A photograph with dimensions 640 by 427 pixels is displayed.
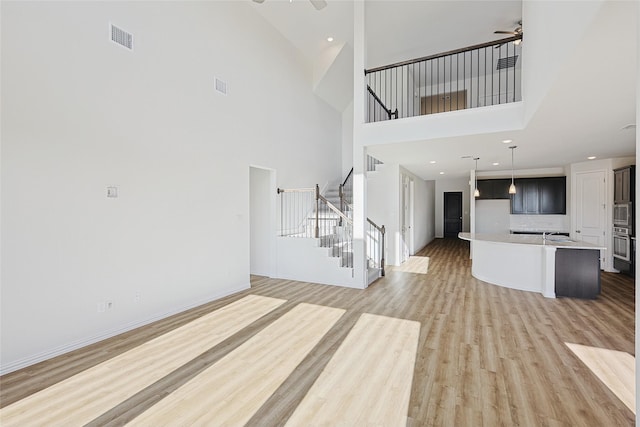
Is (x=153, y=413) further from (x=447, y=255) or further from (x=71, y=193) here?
(x=447, y=255)

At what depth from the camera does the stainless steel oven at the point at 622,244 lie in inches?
236

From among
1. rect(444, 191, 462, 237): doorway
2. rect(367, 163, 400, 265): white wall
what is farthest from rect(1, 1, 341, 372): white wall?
rect(444, 191, 462, 237): doorway

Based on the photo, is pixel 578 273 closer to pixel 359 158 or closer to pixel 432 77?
pixel 359 158

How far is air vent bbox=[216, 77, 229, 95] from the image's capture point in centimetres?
493

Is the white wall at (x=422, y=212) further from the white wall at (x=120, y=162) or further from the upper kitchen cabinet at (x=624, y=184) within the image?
the white wall at (x=120, y=162)

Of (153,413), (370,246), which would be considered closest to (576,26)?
(153,413)

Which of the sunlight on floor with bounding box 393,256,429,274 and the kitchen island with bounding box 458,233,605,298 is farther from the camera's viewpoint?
the sunlight on floor with bounding box 393,256,429,274

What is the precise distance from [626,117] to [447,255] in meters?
5.99

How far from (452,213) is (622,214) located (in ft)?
23.7

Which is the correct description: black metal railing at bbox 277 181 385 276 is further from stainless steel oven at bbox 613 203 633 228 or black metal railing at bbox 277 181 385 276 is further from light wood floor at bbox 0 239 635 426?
stainless steel oven at bbox 613 203 633 228

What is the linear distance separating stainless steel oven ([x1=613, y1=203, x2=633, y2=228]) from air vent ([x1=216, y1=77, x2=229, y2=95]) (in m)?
7.91

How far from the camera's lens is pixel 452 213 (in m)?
13.4

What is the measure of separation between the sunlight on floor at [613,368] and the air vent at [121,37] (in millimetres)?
5850

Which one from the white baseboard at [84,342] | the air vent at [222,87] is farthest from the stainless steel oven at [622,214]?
the white baseboard at [84,342]
